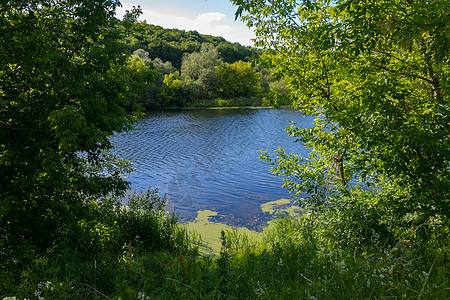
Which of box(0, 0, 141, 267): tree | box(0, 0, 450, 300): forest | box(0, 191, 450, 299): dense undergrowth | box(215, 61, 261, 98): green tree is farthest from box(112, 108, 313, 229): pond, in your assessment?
box(215, 61, 261, 98): green tree

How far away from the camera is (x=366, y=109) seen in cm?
478

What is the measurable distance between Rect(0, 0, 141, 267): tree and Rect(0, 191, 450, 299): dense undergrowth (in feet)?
2.18

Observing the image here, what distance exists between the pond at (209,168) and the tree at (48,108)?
5136mm

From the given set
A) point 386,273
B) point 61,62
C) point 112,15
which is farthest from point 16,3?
point 386,273

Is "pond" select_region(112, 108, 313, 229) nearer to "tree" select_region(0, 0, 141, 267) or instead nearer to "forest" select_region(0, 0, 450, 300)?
"forest" select_region(0, 0, 450, 300)

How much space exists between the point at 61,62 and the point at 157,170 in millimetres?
13463

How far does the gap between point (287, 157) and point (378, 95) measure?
335cm

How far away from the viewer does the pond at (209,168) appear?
42.9ft

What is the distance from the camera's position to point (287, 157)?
7.45 metres

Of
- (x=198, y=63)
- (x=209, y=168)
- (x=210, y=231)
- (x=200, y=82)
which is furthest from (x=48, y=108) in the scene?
(x=198, y=63)

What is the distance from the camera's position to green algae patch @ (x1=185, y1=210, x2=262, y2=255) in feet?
28.7

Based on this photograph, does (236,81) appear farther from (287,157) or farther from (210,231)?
(287,157)

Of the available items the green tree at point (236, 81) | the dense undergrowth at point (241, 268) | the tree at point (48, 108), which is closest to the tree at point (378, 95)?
the dense undergrowth at point (241, 268)

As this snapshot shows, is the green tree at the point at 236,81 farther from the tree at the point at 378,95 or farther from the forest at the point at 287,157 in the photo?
the forest at the point at 287,157
